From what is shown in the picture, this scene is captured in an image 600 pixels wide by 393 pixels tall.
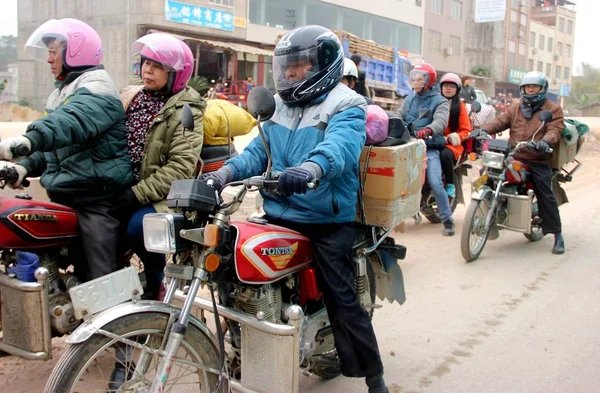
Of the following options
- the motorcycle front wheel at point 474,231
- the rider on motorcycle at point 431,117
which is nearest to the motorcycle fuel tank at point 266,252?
the motorcycle front wheel at point 474,231

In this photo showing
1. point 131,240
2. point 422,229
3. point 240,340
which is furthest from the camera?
point 422,229

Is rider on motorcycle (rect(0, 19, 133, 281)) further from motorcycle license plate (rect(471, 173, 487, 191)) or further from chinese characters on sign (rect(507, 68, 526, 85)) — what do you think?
chinese characters on sign (rect(507, 68, 526, 85))

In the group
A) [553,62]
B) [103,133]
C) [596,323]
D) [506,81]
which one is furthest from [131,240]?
[553,62]

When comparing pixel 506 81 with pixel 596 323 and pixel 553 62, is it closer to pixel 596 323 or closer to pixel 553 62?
pixel 553 62

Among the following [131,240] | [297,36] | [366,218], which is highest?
[297,36]

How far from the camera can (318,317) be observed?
3369 mm

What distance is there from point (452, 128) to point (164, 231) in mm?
6147

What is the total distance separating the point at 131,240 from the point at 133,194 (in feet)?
1.05

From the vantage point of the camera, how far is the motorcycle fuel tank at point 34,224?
3.44 m

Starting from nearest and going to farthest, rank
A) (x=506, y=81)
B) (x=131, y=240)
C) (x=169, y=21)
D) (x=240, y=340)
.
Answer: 1. (x=240, y=340)
2. (x=131, y=240)
3. (x=169, y=21)
4. (x=506, y=81)

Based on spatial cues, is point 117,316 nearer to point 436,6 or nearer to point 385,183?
point 385,183

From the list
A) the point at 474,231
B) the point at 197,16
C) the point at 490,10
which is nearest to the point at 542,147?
the point at 474,231

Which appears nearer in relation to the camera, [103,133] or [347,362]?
[347,362]

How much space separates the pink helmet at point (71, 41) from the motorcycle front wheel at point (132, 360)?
179 cm
